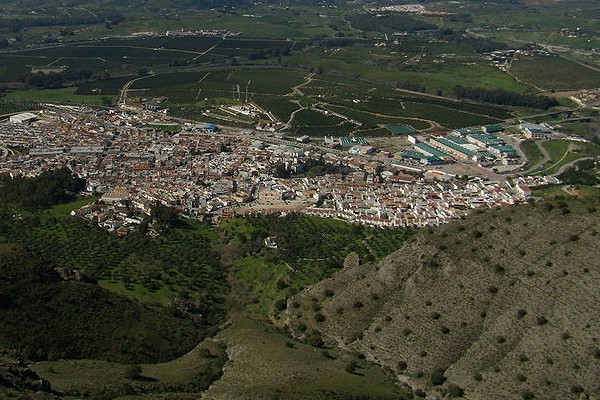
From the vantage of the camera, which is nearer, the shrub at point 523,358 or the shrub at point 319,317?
the shrub at point 523,358

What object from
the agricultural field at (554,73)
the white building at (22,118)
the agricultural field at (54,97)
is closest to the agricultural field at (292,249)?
the white building at (22,118)

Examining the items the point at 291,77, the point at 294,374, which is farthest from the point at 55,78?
the point at 294,374

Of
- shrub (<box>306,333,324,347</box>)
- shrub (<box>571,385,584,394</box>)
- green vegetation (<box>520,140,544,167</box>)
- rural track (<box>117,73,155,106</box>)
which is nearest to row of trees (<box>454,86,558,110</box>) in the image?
green vegetation (<box>520,140,544,167</box>)

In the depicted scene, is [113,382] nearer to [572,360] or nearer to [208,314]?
[208,314]

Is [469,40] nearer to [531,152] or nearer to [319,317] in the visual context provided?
[531,152]

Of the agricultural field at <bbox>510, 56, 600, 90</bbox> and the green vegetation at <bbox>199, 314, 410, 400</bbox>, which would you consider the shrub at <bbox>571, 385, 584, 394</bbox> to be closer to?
the green vegetation at <bbox>199, 314, 410, 400</bbox>

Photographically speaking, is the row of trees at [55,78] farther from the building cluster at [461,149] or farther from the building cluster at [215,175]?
the building cluster at [461,149]
